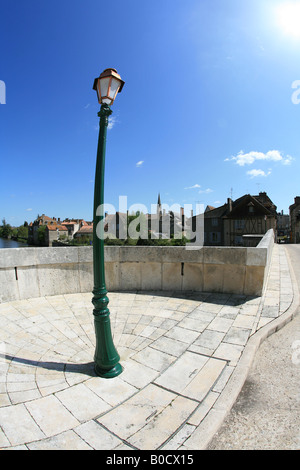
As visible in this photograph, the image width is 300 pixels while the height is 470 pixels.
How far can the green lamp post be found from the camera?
7.71ft

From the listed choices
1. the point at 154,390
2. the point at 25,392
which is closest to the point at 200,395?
the point at 154,390

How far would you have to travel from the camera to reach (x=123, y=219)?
5053 centimetres

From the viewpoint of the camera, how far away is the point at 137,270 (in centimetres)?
512

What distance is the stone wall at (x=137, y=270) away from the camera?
4352 mm

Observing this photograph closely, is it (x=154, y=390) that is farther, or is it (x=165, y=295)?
(x=165, y=295)

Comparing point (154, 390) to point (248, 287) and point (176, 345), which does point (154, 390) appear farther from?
point (248, 287)

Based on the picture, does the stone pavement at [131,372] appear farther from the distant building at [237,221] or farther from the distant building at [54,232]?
the distant building at [54,232]

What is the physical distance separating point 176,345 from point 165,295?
1895mm

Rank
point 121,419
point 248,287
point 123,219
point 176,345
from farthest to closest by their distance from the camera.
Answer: point 123,219 < point 248,287 < point 176,345 < point 121,419

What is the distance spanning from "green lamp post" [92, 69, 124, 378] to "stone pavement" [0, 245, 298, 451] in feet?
0.54

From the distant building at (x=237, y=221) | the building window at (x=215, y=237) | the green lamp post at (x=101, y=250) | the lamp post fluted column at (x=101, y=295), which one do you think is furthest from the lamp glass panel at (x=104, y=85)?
the building window at (x=215, y=237)

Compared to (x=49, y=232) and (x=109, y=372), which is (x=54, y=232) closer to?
(x=49, y=232)

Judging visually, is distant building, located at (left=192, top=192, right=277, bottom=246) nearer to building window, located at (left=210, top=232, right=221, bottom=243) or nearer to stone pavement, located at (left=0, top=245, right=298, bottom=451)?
building window, located at (left=210, top=232, right=221, bottom=243)

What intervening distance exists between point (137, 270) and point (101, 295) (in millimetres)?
2709
